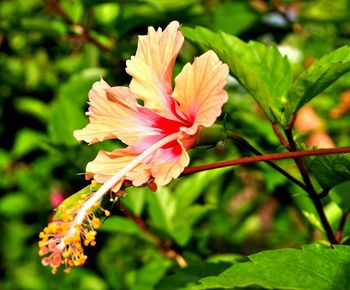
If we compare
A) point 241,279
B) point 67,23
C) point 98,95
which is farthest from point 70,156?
point 241,279

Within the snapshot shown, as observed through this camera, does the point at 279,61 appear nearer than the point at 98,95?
No

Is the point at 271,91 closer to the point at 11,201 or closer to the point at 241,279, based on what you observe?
the point at 241,279

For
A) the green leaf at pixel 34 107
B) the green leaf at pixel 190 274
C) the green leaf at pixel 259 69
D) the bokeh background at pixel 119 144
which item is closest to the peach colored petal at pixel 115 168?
the bokeh background at pixel 119 144

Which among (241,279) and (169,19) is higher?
(169,19)

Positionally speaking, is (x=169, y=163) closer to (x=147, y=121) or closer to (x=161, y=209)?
(x=147, y=121)

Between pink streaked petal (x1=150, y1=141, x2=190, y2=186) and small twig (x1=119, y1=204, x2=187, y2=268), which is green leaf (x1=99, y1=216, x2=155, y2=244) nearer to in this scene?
small twig (x1=119, y1=204, x2=187, y2=268)

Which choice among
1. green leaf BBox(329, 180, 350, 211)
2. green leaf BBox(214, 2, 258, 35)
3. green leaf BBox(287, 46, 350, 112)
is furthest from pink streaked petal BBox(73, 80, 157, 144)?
green leaf BBox(214, 2, 258, 35)
